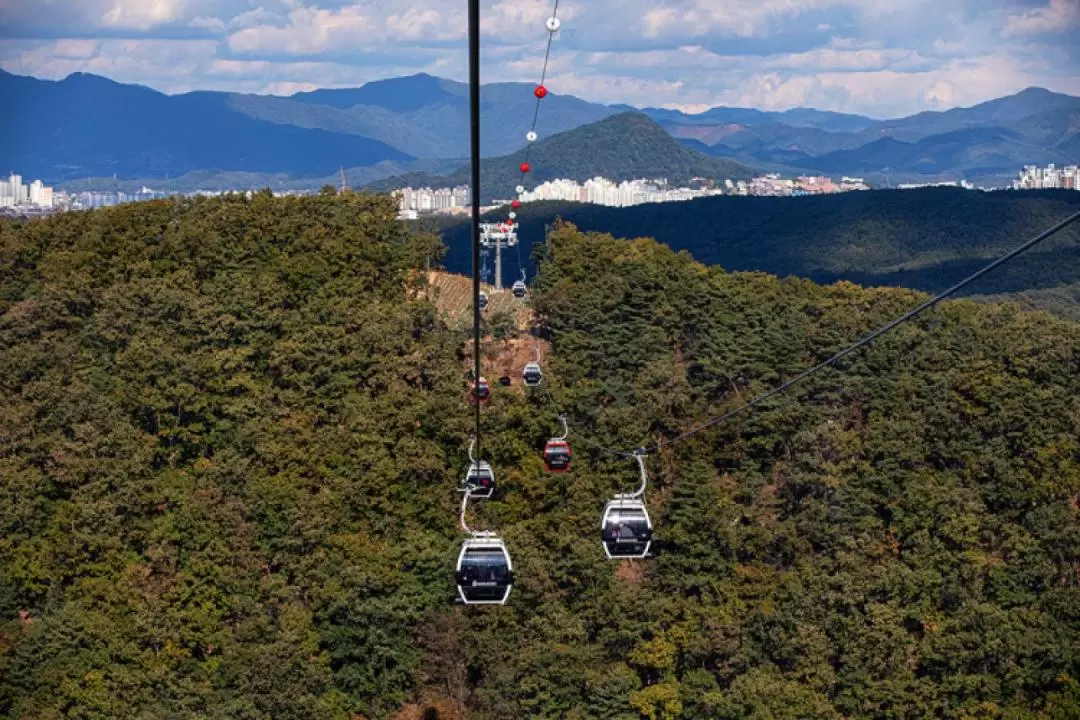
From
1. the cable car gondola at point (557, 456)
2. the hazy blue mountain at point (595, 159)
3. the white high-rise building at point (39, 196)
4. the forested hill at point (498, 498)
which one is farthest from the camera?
the hazy blue mountain at point (595, 159)

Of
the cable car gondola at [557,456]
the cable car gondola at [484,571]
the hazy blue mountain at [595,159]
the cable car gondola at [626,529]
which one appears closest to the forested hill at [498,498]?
the cable car gondola at [557,456]

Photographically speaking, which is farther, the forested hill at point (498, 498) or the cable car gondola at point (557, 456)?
the forested hill at point (498, 498)

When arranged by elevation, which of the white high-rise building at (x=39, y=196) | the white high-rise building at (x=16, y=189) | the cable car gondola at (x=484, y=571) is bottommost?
the cable car gondola at (x=484, y=571)

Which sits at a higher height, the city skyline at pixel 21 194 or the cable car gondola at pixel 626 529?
the city skyline at pixel 21 194

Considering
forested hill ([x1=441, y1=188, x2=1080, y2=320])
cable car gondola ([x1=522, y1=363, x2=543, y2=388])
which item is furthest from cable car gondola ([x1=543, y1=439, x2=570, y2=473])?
forested hill ([x1=441, y1=188, x2=1080, y2=320])

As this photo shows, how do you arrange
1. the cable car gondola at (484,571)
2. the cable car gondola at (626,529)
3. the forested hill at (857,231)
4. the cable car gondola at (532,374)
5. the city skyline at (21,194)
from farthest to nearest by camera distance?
the forested hill at (857,231)
the city skyline at (21,194)
the cable car gondola at (532,374)
the cable car gondola at (626,529)
the cable car gondola at (484,571)

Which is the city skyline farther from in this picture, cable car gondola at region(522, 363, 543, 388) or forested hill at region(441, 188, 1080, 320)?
cable car gondola at region(522, 363, 543, 388)

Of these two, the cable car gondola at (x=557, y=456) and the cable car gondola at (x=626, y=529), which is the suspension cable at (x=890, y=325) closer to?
the cable car gondola at (x=626, y=529)

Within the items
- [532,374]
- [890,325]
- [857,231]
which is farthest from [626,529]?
[857,231]
